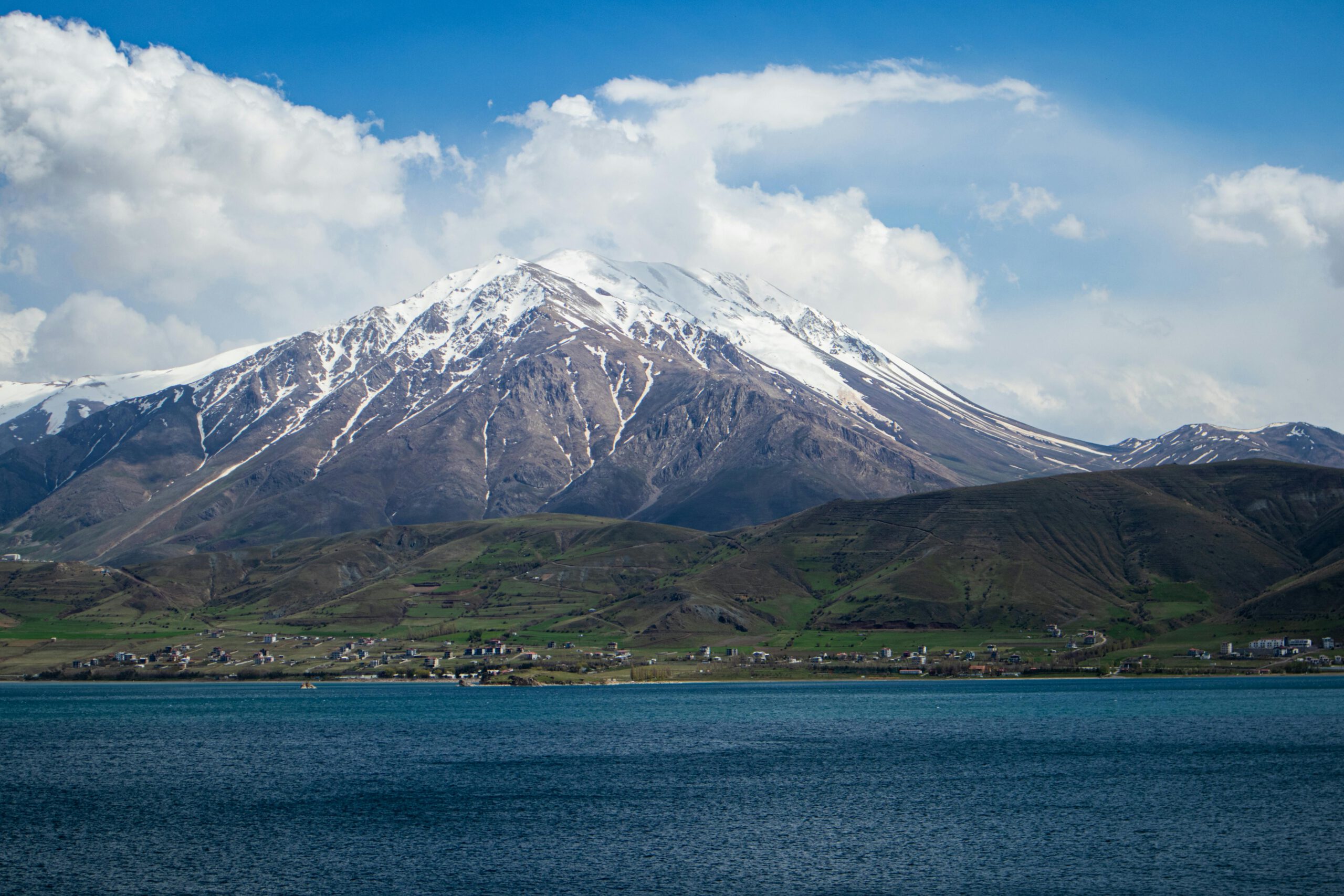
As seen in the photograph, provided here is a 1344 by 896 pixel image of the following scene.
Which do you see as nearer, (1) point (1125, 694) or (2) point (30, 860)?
(2) point (30, 860)

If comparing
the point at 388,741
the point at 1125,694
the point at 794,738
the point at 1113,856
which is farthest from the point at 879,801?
the point at 1125,694

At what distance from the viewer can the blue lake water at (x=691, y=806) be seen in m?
70.8

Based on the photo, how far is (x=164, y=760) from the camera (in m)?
123

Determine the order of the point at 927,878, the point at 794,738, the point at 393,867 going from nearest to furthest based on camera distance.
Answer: the point at 927,878
the point at 393,867
the point at 794,738

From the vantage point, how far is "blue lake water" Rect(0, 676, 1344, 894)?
70812 millimetres

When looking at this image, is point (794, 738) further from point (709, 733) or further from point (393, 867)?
point (393, 867)

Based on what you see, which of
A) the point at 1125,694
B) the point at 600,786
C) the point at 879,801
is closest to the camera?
the point at 879,801

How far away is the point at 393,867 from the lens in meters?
74.1

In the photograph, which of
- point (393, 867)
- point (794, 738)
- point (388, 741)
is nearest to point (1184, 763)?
point (794, 738)

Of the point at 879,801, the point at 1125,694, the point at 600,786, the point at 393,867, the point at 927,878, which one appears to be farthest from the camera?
the point at 1125,694

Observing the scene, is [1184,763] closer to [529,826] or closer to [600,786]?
[600,786]

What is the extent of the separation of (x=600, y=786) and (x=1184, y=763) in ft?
169

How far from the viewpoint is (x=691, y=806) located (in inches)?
3716

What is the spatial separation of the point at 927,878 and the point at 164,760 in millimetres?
83775
